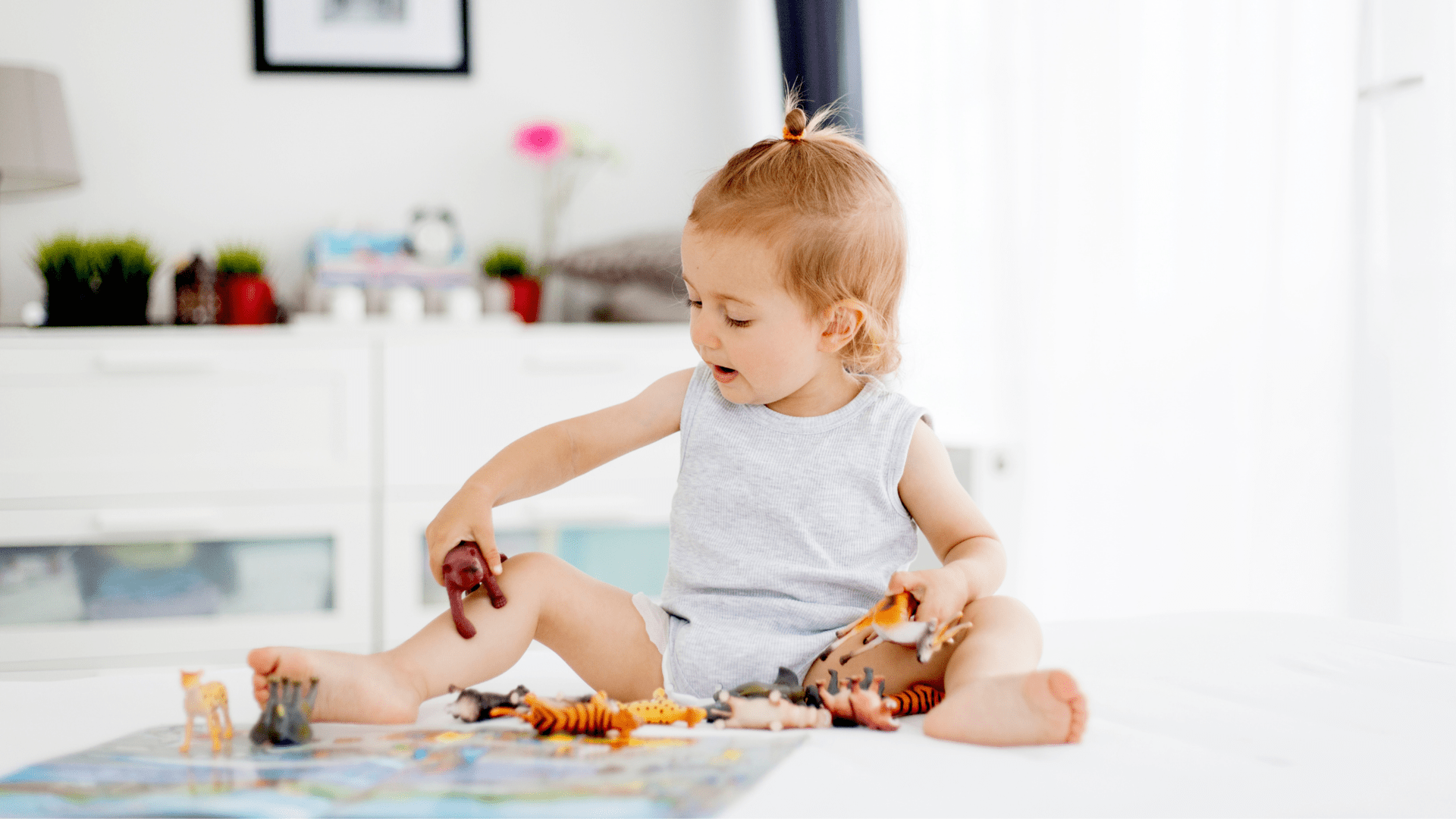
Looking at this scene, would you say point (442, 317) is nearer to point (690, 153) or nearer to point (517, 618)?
point (690, 153)

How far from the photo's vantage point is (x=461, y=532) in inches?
33.2

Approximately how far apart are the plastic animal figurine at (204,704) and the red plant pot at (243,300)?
5.40 ft

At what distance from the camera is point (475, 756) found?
0.61 metres

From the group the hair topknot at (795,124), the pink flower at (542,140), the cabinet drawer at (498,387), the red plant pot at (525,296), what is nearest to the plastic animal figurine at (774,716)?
the hair topknot at (795,124)

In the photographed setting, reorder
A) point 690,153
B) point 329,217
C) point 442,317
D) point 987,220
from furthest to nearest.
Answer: point 690,153 → point 329,217 → point 442,317 → point 987,220

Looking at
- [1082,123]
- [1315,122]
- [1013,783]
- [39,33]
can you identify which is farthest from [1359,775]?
[39,33]

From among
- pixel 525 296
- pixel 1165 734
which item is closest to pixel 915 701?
pixel 1165 734

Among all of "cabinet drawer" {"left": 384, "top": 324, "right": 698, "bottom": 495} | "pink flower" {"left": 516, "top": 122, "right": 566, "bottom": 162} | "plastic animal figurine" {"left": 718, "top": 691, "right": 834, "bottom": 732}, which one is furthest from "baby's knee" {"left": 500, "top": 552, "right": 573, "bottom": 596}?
"pink flower" {"left": 516, "top": 122, "right": 566, "bottom": 162}

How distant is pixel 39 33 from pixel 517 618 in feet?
7.23

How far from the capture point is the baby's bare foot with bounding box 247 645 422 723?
70 cm

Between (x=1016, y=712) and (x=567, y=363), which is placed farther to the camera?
(x=567, y=363)

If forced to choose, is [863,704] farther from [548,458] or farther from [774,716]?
[548,458]

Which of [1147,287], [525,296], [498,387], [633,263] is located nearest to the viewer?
[1147,287]

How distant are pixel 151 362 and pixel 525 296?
2.59ft
